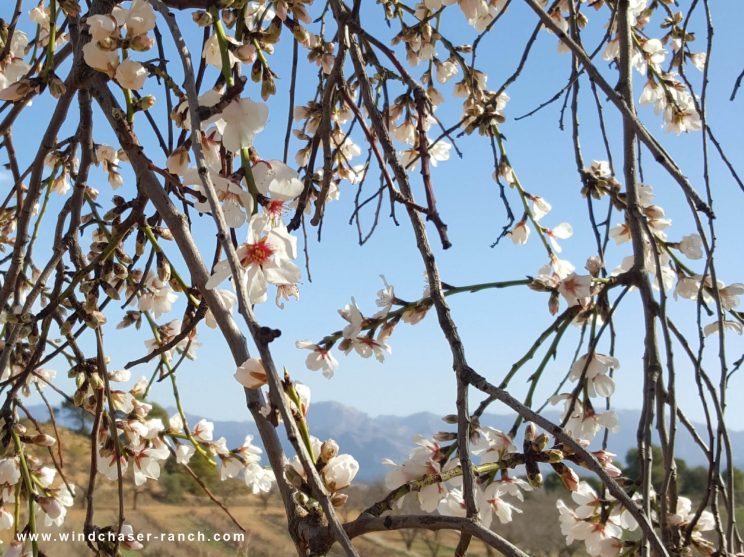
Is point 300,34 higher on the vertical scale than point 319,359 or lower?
higher

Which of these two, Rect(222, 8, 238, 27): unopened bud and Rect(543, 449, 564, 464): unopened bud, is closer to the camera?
Rect(543, 449, 564, 464): unopened bud

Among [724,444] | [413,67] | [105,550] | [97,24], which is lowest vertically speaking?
[105,550]

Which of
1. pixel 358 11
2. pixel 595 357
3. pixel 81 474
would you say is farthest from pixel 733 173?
pixel 81 474

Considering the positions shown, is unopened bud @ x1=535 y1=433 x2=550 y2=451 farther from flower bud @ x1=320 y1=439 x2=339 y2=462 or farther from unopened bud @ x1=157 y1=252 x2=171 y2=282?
unopened bud @ x1=157 y1=252 x2=171 y2=282

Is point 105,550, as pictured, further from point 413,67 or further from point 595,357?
point 413,67

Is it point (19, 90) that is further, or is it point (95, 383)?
point (95, 383)

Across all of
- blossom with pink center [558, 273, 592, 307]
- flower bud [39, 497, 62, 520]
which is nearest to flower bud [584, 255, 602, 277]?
blossom with pink center [558, 273, 592, 307]

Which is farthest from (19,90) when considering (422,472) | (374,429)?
(374,429)

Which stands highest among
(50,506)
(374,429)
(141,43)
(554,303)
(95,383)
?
(374,429)

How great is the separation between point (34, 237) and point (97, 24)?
0.62 m

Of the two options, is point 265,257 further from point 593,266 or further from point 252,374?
point 593,266

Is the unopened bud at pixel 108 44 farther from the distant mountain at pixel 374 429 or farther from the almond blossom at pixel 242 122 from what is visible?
the distant mountain at pixel 374 429

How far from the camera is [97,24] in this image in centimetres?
66

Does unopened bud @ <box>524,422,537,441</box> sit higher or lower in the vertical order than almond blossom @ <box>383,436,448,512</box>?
higher
